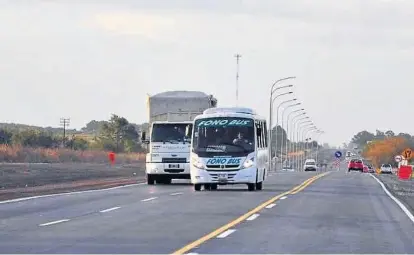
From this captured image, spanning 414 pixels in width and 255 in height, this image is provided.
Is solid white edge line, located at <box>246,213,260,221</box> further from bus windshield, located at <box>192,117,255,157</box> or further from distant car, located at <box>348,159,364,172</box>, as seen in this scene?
distant car, located at <box>348,159,364,172</box>

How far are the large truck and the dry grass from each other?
107 ft

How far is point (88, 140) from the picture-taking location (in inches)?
5212

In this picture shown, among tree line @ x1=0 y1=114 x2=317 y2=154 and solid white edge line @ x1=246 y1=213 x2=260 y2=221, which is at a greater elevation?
tree line @ x1=0 y1=114 x2=317 y2=154

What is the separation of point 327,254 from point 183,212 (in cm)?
1025

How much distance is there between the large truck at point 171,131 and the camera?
46188 mm

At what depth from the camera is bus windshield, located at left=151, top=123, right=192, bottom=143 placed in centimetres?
4606

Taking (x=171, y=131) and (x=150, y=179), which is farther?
(x=150, y=179)

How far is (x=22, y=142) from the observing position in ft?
342

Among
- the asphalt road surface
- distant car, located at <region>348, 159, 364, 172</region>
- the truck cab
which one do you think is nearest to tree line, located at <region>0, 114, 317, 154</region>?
distant car, located at <region>348, 159, 364, 172</region>

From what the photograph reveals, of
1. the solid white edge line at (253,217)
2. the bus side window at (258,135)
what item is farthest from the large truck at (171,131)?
the solid white edge line at (253,217)

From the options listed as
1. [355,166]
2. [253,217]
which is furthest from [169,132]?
[355,166]

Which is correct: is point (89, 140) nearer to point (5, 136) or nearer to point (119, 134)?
point (119, 134)

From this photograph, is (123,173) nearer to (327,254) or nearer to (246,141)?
(246,141)

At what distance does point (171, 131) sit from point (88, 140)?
87206 millimetres
